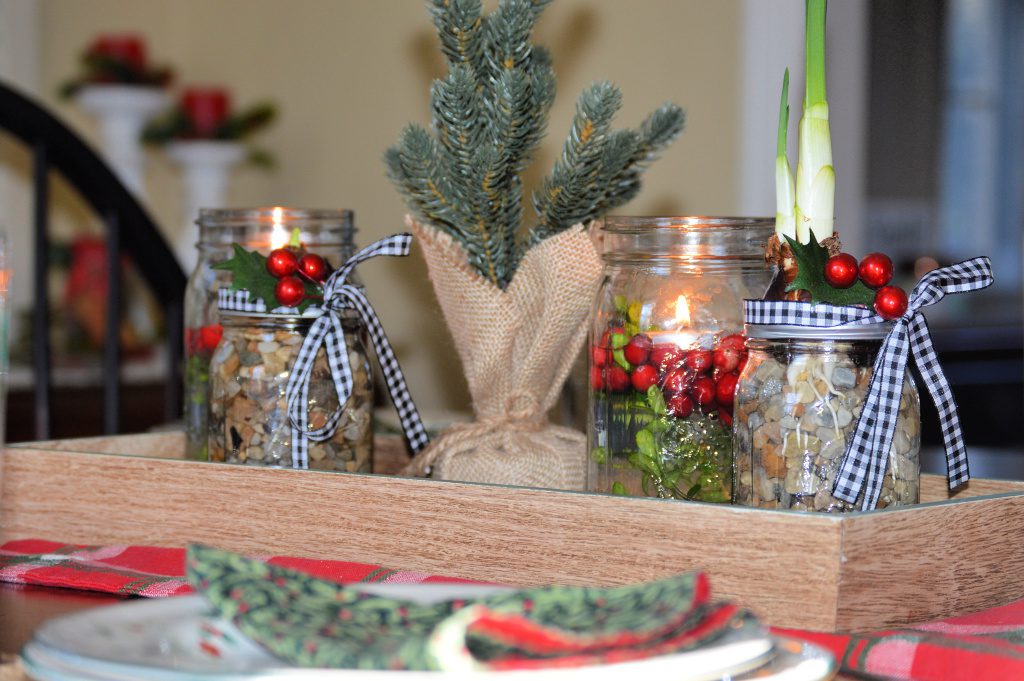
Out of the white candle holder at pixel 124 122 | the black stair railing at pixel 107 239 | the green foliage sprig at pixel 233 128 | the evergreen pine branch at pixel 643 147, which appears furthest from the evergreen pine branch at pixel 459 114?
the white candle holder at pixel 124 122

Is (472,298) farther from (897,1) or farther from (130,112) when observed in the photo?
(897,1)

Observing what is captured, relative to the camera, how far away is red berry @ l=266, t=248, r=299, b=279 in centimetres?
80

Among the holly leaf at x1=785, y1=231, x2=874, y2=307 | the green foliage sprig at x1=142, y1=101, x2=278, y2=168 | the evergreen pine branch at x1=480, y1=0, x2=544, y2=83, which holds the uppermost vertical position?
the green foliage sprig at x1=142, y1=101, x2=278, y2=168

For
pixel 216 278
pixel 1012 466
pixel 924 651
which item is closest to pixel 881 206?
pixel 1012 466

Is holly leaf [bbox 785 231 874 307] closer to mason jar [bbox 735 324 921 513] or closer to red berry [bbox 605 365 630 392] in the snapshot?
mason jar [bbox 735 324 921 513]

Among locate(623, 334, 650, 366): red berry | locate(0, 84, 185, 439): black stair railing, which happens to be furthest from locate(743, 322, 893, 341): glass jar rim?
locate(0, 84, 185, 439): black stair railing

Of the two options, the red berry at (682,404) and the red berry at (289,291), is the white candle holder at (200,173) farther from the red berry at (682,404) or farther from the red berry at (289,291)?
the red berry at (682,404)

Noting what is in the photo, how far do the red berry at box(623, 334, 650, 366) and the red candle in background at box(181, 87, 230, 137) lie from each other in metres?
1.92

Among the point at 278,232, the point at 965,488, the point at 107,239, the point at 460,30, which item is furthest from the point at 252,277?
the point at 107,239

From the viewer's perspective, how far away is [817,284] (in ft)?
2.04

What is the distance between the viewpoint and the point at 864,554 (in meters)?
0.56

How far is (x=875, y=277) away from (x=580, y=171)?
28 centimetres

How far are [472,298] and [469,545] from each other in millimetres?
227

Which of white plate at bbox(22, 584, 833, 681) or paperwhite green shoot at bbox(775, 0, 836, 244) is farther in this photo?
paperwhite green shoot at bbox(775, 0, 836, 244)
